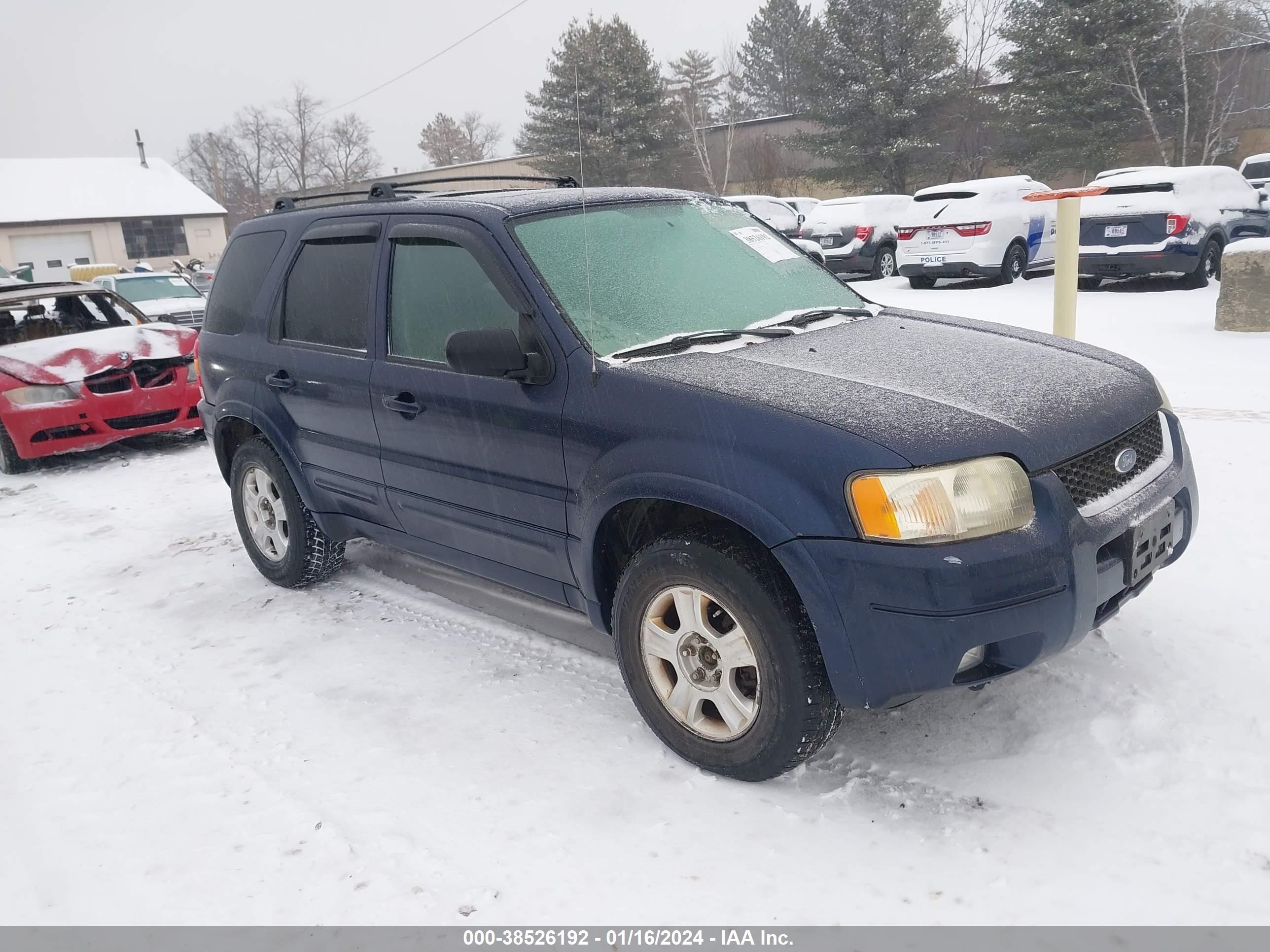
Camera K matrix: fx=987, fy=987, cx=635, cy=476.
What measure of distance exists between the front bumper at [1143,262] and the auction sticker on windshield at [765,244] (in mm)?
10519

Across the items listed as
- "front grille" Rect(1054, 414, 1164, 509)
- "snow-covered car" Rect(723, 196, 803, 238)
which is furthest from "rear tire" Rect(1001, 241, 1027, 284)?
"front grille" Rect(1054, 414, 1164, 509)

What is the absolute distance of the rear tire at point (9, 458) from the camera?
8.12 metres

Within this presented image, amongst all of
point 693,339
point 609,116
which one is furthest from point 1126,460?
point 609,116

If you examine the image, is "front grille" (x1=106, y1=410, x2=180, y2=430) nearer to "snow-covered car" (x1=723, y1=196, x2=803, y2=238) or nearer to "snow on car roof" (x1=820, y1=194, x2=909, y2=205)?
"snow-covered car" (x1=723, y1=196, x2=803, y2=238)

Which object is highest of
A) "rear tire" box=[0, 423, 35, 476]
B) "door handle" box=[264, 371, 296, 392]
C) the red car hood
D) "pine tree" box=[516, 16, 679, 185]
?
"pine tree" box=[516, 16, 679, 185]

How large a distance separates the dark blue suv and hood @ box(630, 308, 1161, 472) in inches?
0.5

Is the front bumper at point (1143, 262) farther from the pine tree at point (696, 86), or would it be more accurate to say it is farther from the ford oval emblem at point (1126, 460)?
the pine tree at point (696, 86)

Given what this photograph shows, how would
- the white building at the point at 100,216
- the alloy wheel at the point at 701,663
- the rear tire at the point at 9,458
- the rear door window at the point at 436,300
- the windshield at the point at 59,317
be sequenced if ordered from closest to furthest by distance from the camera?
the alloy wheel at the point at 701,663 → the rear door window at the point at 436,300 → the rear tire at the point at 9,458 → the windshield at the point at 59,317 → the white building at the point at 100,216

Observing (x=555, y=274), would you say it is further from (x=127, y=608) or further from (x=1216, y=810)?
(x=127, y=608)

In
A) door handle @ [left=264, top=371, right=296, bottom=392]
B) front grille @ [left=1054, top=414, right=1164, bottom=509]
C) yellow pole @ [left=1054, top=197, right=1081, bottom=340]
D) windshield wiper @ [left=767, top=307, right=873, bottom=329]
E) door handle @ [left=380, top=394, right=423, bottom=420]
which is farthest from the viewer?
yellow pole @ [left=1054, top=197, right=1081, bottom=340]

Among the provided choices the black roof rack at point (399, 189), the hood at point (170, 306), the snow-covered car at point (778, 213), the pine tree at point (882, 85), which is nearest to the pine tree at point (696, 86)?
the pine tree at point (882, 85)

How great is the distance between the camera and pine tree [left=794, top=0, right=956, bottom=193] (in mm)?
31781

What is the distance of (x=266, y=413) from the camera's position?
4.71 m

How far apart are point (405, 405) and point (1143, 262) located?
39.4 feet
